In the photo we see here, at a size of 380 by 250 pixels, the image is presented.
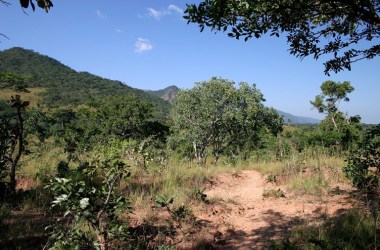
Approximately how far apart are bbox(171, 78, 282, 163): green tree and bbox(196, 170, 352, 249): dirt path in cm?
1591

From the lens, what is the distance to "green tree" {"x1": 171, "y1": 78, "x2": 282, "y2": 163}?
75.4ft

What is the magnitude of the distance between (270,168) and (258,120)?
641 inches

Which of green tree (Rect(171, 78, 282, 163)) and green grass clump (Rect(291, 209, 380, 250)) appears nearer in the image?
green grass clump (Rect(291, 209, 380, 250))

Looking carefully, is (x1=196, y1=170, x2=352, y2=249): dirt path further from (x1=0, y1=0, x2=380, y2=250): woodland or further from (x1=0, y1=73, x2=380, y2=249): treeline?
(x1=0, y1=73, x2=380, y2=249): treeline

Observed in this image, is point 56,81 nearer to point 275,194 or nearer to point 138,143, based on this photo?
point 138,143

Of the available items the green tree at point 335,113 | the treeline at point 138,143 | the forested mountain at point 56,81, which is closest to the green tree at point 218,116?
the treeline at point 138,143

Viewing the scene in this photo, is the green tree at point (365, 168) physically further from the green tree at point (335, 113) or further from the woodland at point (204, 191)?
the green tree at point (335, 113)

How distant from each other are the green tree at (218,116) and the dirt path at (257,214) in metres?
15.9

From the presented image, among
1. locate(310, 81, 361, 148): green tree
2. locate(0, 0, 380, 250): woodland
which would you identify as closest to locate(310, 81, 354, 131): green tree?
locate(310, 81, 361, 148): green tree

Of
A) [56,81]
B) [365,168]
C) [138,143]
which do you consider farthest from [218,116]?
[56,81]

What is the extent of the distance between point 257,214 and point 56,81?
5336 inches

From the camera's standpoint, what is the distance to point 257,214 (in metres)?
5.51

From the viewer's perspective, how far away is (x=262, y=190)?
7383 mm

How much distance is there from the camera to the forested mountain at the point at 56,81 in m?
98.2
